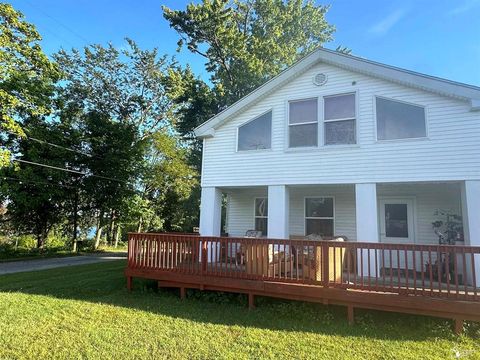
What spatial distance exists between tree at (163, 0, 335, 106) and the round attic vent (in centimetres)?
1178

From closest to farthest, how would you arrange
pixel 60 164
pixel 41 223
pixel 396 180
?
pixel 396 180, pixel 60 164, pixel 41 223

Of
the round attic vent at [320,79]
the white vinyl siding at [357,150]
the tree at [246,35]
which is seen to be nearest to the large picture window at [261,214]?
the white vinyl siding at [357,150]

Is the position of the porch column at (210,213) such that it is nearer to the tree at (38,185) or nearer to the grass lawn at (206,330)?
the grass lawn at (206,330)

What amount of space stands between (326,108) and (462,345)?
245 inches

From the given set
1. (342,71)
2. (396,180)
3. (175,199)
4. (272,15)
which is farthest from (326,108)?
(175,199)

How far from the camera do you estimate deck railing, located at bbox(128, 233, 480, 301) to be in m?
5.55

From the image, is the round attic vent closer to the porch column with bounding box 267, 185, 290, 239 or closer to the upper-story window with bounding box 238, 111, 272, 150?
the upper-story window with bounding box 238, 111, 272, 150

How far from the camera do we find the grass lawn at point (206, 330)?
465 centimetres

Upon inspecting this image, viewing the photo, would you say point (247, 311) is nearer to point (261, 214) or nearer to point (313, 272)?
point (313, 272)

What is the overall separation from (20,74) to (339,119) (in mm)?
15345

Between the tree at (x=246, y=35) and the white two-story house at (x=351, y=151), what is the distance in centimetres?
1118

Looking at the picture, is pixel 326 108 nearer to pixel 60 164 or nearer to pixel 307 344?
pixel 307 344

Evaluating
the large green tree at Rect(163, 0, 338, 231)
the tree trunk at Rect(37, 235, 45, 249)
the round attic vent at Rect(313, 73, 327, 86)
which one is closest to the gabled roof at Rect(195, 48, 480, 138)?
the round attic vent at Rect(313, 73, 327, 86)

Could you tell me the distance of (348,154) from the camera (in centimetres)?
864
